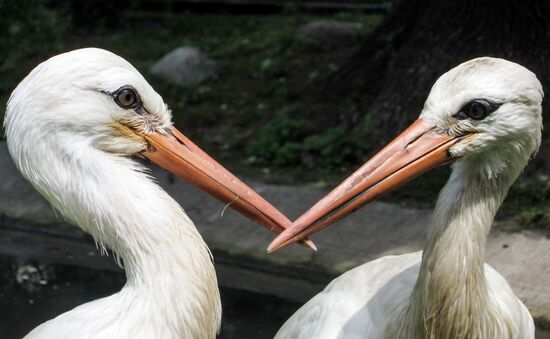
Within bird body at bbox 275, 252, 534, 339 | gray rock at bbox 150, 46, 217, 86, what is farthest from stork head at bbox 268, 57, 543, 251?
gray rock at bbox 150, 46, 217, 86

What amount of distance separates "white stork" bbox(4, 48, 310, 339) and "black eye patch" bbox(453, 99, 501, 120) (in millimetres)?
1143

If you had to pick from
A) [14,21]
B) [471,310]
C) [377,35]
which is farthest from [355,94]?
[471,310]

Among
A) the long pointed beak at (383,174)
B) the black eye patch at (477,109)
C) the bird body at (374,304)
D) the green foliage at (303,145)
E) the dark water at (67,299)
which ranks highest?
the black eye patch at (477,109)

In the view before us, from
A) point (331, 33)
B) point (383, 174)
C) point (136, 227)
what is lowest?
→ point (331, 33)

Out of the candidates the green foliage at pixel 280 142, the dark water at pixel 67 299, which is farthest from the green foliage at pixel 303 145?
the dark water at pixel 67 299

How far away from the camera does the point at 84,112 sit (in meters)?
→ 3.41

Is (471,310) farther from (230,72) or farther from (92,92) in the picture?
(230,72)

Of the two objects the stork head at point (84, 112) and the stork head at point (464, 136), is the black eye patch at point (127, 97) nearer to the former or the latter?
the stork head at point (84, 112)

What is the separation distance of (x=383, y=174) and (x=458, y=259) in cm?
47

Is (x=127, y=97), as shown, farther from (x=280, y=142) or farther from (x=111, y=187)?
(x=280, y=142)

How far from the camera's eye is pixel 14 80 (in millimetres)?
12359

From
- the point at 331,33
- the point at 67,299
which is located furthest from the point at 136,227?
the point at 331,33

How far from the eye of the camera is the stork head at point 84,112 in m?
3.38

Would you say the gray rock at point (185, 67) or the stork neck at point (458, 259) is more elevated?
the stork neck at point (458, 259)
